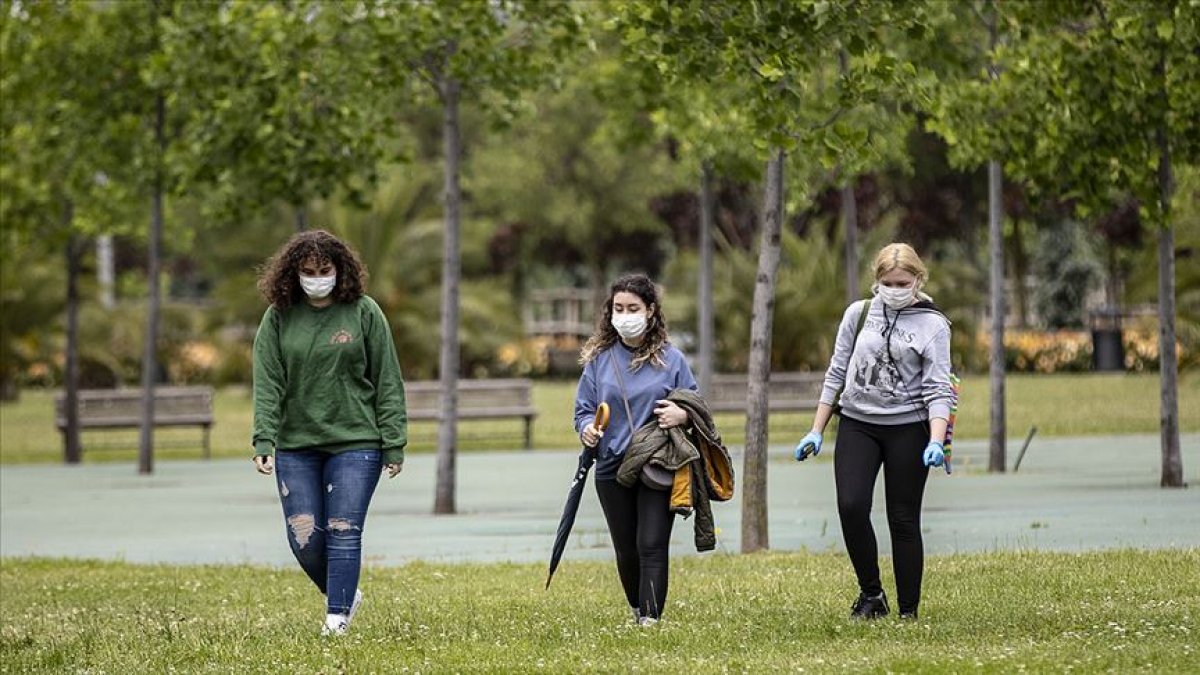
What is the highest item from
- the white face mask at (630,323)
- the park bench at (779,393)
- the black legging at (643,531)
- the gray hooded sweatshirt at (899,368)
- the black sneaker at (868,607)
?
the white face mask at (630,323)

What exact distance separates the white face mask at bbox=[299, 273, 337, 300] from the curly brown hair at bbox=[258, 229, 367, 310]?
0.06 m

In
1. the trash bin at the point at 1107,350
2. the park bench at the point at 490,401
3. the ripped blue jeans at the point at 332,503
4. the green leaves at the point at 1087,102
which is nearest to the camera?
the ripped blue jeans at the point at 332,503

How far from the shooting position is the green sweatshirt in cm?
988

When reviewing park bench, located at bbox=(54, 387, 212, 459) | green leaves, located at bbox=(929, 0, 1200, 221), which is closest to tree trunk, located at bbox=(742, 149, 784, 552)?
green leaves, located at bbox=(929, 0, 1200, 221)

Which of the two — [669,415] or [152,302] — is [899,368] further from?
[152,302]

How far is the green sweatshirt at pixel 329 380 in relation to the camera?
988cm

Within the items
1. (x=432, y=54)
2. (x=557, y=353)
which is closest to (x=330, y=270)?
(x=432, y=54)

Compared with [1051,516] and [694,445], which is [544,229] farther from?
[694,445]

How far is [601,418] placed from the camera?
9867 millimetres

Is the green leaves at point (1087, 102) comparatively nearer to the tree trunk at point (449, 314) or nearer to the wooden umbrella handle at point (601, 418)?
the tree trunk at point (449, 314)

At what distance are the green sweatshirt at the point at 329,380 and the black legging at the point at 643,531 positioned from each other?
3.23 feet

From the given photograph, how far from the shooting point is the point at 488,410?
2892cm

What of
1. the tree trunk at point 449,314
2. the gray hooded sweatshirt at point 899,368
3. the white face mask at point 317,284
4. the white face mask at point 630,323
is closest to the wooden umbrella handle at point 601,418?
the white face mask at point 630,323

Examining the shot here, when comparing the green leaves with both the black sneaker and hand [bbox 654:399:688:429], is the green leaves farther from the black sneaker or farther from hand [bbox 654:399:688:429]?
hand [bbox 654:399:688:429]
